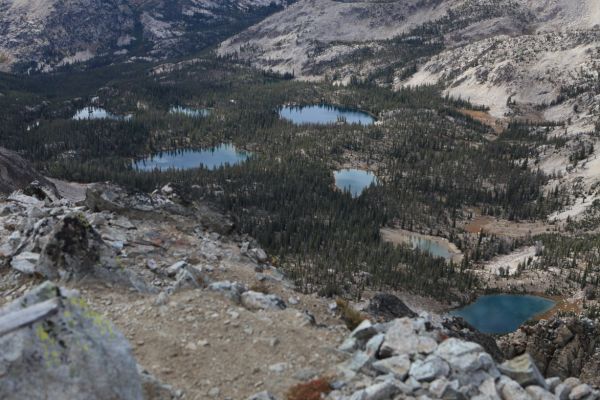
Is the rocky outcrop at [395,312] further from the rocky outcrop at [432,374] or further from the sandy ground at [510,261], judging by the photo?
the sandy ground at [510,261]

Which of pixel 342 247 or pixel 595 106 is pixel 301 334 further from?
pixel 595 106

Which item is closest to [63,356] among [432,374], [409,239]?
[432,374]

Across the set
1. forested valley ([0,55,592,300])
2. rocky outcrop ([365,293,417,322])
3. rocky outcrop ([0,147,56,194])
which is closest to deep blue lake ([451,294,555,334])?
forested valley ([0,55,592,300])

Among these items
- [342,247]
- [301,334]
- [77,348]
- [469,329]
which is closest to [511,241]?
[342,247]

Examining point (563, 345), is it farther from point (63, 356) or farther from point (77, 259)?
point (63, 356)

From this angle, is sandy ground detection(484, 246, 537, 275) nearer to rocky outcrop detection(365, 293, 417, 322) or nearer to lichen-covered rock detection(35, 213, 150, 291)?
rocky outcrop detection(365, 293, 417, 322)

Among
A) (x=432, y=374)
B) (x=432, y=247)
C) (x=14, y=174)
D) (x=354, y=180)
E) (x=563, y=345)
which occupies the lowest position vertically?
(x=432, y=247)

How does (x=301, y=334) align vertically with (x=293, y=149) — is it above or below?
above
